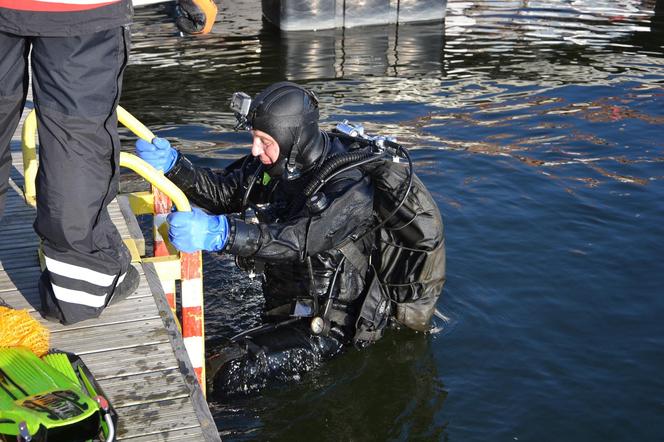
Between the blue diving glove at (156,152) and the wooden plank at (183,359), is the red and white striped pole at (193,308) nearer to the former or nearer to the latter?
the wooden plank at (183,359)

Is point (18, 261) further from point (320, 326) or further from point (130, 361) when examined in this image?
point (320, 326)

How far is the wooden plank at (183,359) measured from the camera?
10.2ft

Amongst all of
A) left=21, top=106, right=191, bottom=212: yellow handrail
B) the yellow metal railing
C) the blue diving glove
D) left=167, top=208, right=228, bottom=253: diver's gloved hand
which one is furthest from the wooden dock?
the blue diving glove

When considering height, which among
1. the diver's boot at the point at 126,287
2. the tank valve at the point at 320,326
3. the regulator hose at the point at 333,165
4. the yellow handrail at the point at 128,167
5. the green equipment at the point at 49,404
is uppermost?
the yellow handrail at the point at 128,167

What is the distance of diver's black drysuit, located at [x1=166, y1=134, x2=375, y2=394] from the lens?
13.8 ft

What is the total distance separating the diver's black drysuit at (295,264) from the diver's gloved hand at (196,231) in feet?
0.90

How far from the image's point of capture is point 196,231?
3760 millimetres

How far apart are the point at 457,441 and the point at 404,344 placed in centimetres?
98

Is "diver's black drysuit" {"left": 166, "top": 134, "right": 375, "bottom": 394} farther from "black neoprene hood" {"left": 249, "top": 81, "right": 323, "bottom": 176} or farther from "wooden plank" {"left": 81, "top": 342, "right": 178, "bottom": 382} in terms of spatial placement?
"wooden plank" {"left": 81, "top": 342, "right": 178, "bottom": 382}

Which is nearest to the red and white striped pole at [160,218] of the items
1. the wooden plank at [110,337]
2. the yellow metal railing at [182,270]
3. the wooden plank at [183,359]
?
the yellow metal railing at [182,270]

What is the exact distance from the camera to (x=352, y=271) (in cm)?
468

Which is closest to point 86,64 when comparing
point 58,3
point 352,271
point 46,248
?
point 58,3

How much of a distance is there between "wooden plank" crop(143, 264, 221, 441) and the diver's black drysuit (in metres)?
0.49

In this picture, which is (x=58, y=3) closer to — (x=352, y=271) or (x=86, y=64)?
(x=86, y=64)
